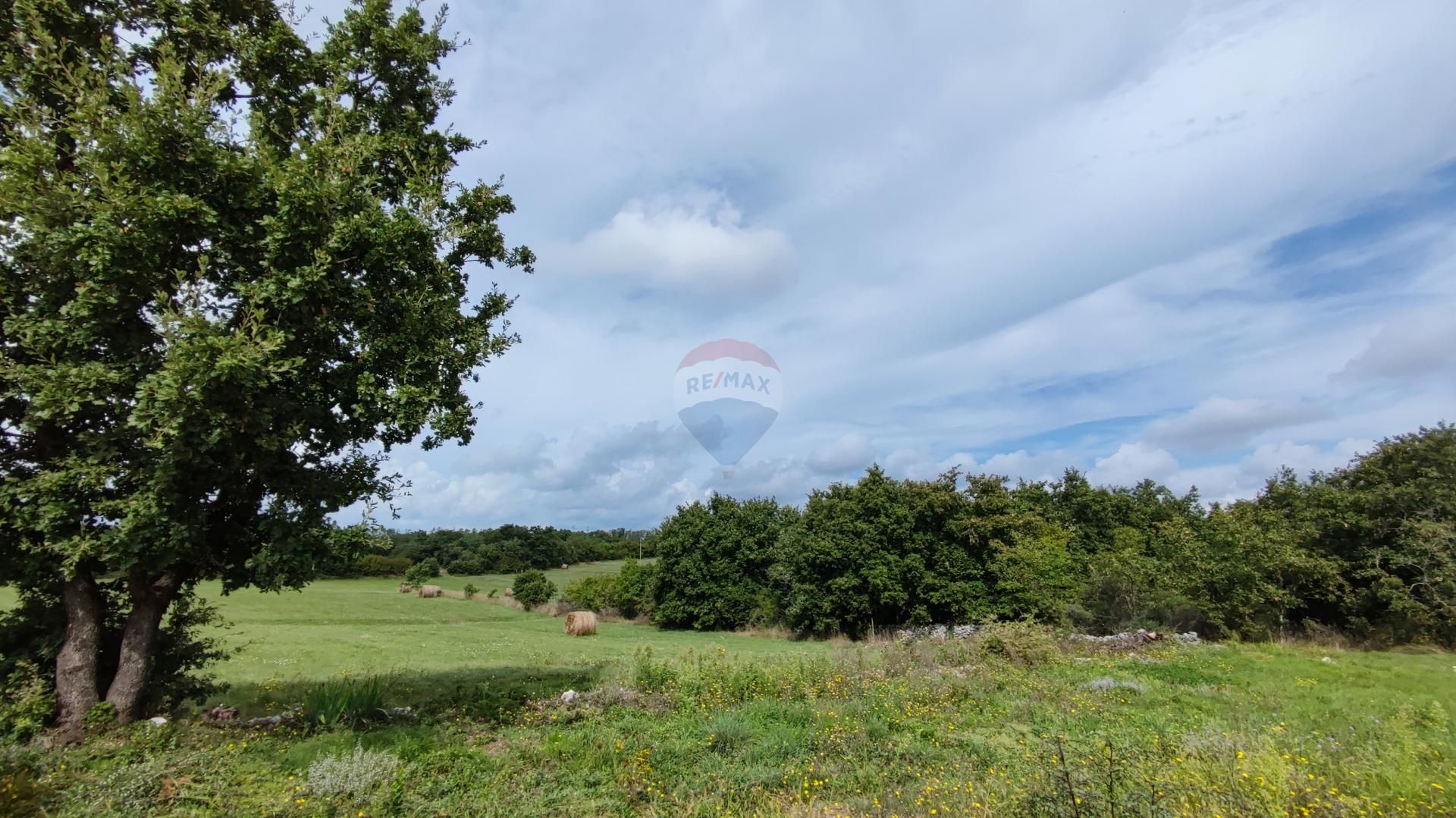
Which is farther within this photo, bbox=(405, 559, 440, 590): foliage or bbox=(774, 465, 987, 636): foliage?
bbox=(405, 559, 440, 590): foliage

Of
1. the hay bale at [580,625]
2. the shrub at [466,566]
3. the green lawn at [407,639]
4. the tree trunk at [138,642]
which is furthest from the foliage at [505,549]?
the tree trunk at [138,642]

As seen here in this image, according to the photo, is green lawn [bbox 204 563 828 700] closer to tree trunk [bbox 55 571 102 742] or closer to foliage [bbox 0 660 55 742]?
tree trunk [bbox 55 571 102 742]

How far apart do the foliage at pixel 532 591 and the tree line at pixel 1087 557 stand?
372 inches

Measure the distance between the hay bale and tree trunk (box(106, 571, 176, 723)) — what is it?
26006 mm

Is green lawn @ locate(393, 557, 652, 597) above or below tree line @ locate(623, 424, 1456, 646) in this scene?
below

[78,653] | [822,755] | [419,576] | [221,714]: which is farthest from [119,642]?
[419,576]

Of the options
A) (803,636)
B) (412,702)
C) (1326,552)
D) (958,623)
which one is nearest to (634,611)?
(803,636)

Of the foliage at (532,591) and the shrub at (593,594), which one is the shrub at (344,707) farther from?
the foliage at (532,591)

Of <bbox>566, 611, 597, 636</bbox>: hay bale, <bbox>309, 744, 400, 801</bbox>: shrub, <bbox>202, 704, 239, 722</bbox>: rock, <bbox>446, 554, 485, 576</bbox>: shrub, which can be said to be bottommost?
<bbox>566, 611, 597, 636</bbox>: hay bale

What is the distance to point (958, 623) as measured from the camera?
32000 mm

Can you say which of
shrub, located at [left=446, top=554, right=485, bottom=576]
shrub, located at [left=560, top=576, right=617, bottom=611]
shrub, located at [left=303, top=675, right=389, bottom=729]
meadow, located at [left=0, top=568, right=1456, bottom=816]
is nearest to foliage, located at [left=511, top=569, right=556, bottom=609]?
shrub, located at [left=560, top=576, right=617, bottom=611]

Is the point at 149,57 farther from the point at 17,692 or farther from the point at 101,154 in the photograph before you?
the point at 17,692

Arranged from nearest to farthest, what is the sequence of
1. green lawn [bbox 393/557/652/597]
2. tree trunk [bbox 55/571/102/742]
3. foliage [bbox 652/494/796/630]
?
tree trunk [bbox 55/571/102/742] < foliage [bbox 652/494/796/630] < green lawn [bbox 393/557/652/597]

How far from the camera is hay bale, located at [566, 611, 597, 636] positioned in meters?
34.2
